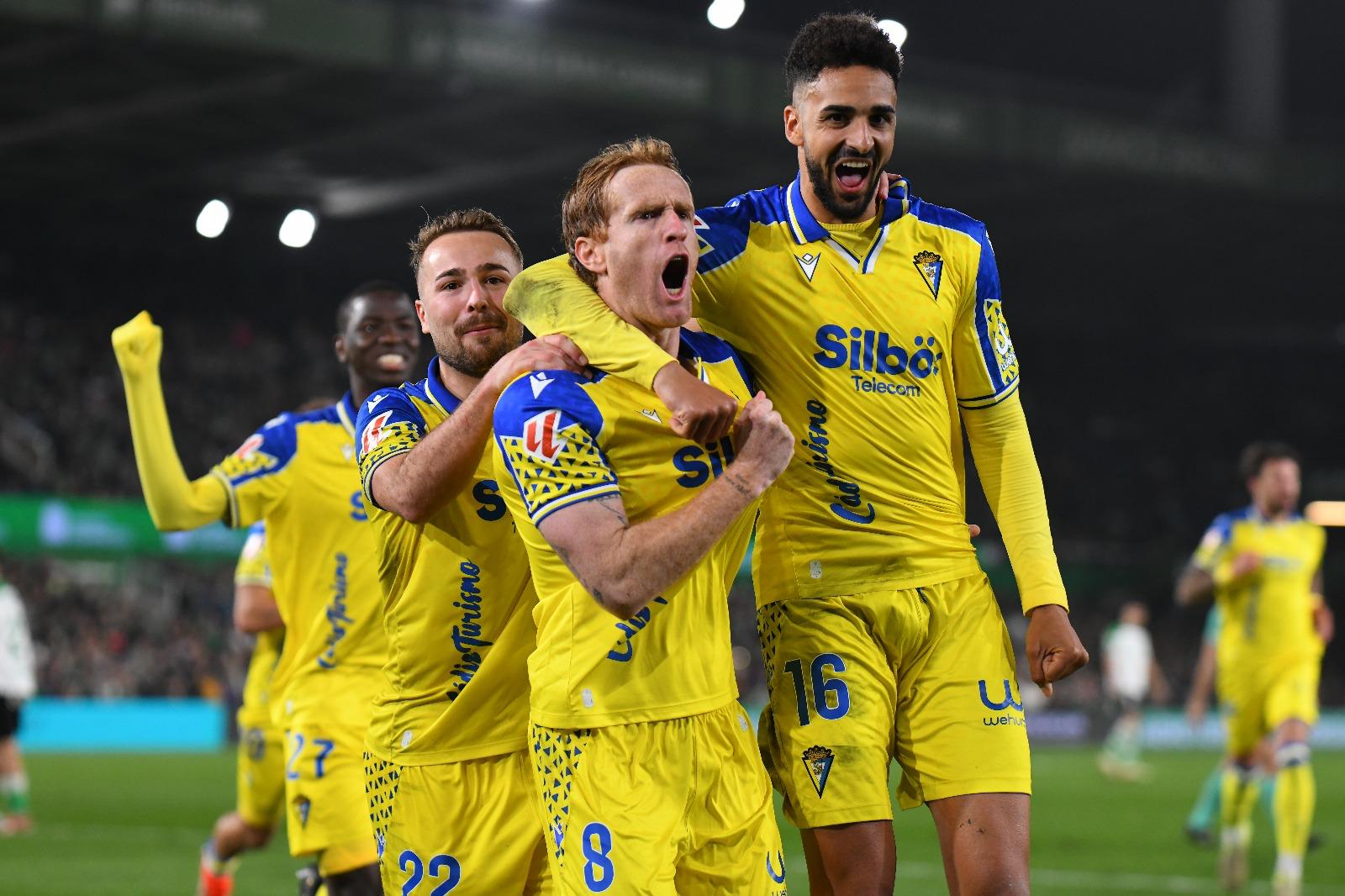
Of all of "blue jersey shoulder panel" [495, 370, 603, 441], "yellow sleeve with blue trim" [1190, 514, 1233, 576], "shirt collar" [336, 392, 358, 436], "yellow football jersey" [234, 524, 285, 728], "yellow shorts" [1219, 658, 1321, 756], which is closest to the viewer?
"blue jersey shoulder panel" [495, 370, 603, 441]

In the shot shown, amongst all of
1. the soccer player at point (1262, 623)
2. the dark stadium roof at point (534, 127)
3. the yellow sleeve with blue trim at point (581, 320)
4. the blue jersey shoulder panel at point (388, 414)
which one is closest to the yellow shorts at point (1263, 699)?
the soccer player at point (1262, 623)

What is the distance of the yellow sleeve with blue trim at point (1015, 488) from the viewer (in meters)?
4.61

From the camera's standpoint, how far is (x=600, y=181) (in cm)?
390

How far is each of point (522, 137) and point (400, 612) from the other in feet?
78.5

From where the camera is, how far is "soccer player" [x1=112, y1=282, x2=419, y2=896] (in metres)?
6.40

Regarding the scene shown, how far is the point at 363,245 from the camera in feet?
110

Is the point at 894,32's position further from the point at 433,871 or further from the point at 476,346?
the point at 433,871

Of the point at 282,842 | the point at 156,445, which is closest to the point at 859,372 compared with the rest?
the point at 156,445

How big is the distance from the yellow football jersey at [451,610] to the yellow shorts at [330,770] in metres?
1.81

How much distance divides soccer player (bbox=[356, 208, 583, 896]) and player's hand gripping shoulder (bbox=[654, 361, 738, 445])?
2.70 ft

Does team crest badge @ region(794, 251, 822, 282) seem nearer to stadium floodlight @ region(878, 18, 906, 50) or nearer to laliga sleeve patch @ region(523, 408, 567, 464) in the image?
stadium floodlight @ region(878, 18, 906, 50)

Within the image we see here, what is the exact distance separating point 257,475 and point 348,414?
40 cm

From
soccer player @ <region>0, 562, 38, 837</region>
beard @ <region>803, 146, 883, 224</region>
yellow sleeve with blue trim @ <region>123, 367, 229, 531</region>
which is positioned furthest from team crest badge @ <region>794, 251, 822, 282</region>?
soccer player @ <region>0, 562, 38, 837</region>

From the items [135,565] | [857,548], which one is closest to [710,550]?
[857,548]
